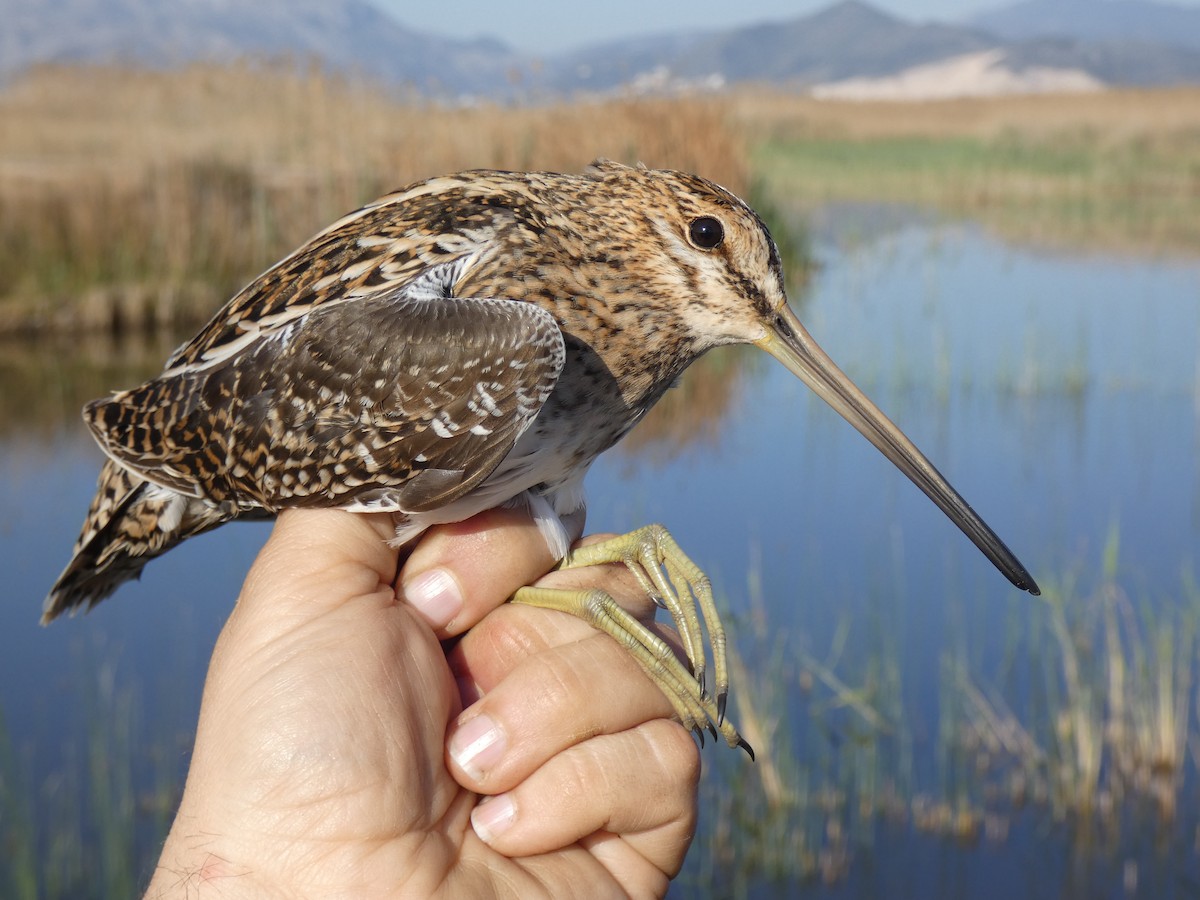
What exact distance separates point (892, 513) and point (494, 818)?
6836 millimetres

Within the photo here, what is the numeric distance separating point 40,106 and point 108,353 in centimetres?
1434

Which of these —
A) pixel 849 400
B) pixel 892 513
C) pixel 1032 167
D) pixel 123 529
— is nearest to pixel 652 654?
pixel 849 400

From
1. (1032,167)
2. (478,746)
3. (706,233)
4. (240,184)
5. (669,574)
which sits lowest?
(1032,167)

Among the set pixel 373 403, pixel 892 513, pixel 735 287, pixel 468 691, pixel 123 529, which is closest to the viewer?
pixel 373 403

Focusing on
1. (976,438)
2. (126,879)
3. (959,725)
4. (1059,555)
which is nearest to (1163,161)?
(976,438)

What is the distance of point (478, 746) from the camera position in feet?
7.43

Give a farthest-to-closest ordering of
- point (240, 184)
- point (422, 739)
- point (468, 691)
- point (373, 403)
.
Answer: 1. point (240, 184)
2. point (468, 691)
3. point (373, 403)
4. point (422, 739)

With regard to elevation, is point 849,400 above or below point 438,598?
above

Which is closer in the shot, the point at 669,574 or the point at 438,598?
the point at 438,598

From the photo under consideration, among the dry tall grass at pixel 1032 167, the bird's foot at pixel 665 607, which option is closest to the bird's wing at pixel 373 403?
the bird's foot at pixel 665 607

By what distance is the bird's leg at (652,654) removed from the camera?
2.45 meters

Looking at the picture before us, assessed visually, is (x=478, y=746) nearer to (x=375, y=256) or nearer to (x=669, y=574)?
(x=669, y=574)

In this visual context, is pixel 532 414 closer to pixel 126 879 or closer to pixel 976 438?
pixel 126 879

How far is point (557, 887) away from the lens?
7.50 feet
